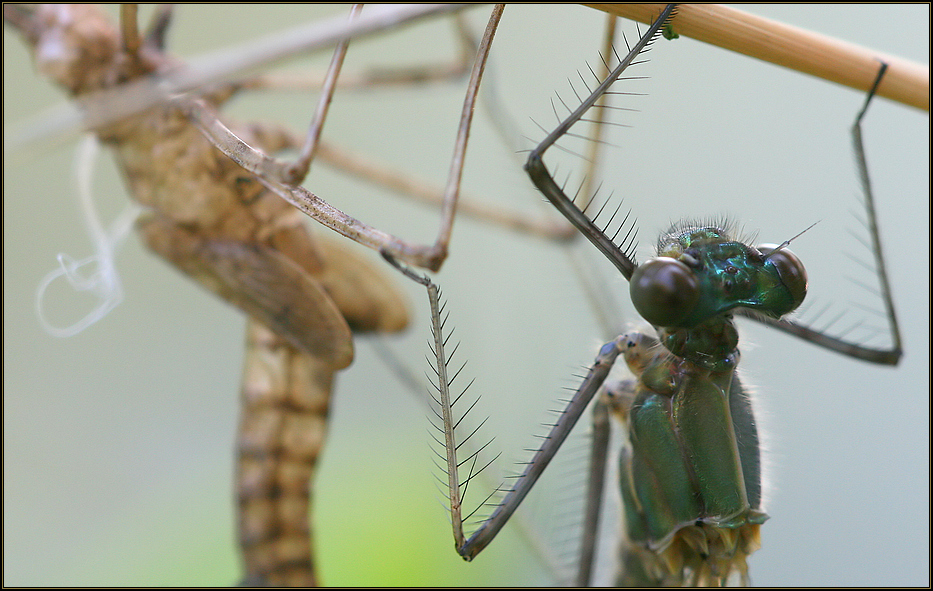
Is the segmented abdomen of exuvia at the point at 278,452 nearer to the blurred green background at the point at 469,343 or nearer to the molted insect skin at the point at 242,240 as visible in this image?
the molted insect skin at the point at 242,240

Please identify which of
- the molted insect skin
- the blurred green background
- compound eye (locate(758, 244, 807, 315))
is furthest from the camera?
the blurred green background

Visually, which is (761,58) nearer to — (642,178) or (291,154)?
(291,154)

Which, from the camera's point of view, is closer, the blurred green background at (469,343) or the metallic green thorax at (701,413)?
the metallic green thorax at (701,413)

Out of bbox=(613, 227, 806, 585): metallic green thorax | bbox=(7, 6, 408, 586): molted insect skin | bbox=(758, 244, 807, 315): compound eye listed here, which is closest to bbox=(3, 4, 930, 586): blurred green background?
bbox=(7, 6, 408, 586): molted insect skin

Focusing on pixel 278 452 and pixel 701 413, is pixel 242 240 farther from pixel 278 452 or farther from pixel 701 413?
pixel 701 413

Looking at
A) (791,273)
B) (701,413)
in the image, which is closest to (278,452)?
(701,413)

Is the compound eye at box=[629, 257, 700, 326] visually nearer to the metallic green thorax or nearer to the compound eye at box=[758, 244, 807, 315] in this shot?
the metallic green thorax

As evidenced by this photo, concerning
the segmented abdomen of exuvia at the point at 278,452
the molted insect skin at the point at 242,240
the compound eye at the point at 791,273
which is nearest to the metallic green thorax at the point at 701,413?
the compound eye at the point at 791,273
